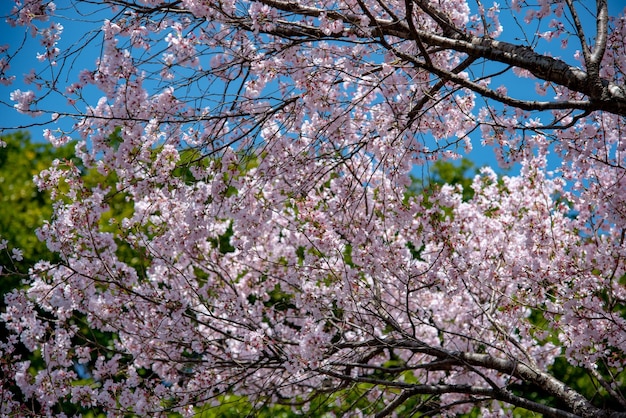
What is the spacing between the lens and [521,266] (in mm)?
5609

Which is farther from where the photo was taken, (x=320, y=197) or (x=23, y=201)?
(x=23, y=201)

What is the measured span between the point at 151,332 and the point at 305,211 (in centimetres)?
151

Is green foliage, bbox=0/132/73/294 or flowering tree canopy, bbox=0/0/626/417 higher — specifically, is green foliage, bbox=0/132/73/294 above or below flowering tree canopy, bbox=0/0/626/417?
above

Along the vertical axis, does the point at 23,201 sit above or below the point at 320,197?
above

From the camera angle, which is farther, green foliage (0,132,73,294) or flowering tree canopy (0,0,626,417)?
green foliage (0,132,73,294)

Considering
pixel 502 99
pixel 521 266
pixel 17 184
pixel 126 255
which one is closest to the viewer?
pixel 502 99

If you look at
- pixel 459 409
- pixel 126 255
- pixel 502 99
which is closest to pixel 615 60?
pixel 502 99

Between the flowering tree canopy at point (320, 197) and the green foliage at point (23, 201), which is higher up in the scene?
the green foliage at point (23, 201)

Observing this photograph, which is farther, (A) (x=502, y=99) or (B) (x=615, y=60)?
(B) (x=615, y=60)

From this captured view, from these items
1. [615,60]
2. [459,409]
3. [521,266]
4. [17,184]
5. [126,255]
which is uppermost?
[17,184]

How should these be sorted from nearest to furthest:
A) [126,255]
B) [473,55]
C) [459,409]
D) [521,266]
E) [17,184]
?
[473,55]
[521,266]
[459,409]
[126,255]
[17,184]

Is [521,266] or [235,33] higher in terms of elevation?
[235,33]

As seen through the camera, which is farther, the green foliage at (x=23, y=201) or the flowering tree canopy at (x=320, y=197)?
the green foliage at (x=23, y=201)

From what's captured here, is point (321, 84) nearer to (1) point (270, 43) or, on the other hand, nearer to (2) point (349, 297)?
(1) point (270, 43)
